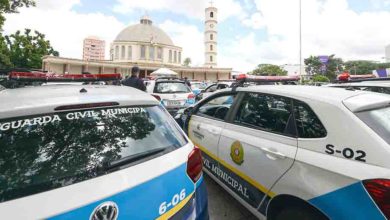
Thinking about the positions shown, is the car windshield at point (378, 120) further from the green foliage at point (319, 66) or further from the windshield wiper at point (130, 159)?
the green foliage at point (319, 66)

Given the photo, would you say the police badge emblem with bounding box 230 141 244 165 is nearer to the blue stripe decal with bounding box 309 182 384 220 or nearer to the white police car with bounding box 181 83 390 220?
the white police car with bounding box 181 83 390 220

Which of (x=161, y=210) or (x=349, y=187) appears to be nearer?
(x=161, y=210)

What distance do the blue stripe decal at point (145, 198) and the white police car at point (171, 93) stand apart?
21.4ft

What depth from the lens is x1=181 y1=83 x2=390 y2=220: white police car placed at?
1.74 meters

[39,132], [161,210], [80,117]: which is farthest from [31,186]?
[161,210]

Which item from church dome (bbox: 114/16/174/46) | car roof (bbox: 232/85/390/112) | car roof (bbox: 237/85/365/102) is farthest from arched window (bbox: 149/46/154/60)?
car roof (bbox: 232/85/390/112)

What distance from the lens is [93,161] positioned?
1526 mm

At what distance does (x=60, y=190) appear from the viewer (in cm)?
130

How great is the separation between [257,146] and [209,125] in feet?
3.68

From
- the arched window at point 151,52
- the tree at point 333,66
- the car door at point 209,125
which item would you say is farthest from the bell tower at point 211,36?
the car door at point 209,125

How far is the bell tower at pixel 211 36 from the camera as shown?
240 feet

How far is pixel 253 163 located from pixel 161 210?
4.38 ft

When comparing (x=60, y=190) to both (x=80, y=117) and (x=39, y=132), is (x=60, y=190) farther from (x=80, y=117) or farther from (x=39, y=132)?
(x=80, y=117)

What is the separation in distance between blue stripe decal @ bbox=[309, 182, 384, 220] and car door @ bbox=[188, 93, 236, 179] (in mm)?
1559
